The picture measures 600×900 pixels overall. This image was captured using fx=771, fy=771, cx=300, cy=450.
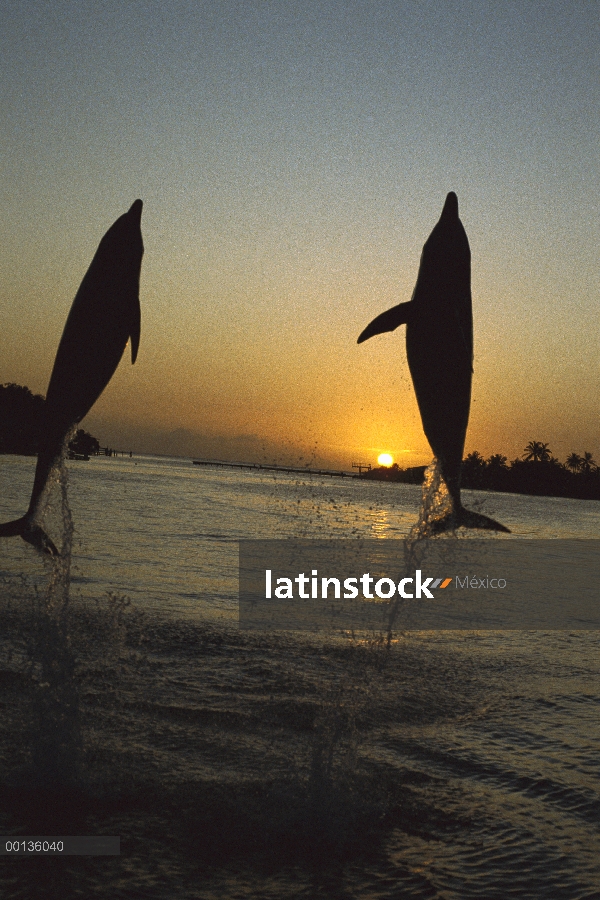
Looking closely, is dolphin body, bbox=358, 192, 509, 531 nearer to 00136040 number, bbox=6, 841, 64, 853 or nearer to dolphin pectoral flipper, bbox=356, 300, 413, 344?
dolphin pectoral flipper, bbox=356, 300, 413, 344

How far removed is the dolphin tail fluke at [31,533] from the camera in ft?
17.2

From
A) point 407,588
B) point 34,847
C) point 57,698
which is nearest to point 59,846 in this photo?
point 34,847

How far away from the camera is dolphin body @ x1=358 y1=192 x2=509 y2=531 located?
4.34 meters

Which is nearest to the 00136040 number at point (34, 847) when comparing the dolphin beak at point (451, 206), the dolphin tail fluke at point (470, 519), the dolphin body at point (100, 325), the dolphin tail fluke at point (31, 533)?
the dolphin tail fluke at point (31, 533)

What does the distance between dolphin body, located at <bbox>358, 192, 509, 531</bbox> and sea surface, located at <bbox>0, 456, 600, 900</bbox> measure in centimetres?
298

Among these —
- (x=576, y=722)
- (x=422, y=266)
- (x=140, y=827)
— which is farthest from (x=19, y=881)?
(x=576, y=722)

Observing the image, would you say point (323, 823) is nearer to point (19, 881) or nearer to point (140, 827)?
point (140, 827)

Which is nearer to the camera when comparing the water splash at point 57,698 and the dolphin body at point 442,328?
the dolphin body at point 442,328

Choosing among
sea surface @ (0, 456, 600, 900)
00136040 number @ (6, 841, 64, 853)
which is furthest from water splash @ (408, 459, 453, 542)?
00136040 number @ (6, 841, 64, 853)

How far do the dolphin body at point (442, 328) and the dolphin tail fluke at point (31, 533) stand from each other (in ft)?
8.49

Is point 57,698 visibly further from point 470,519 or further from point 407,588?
point 407,588

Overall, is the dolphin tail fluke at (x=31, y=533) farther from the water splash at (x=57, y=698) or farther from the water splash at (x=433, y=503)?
the water splash at (x=433, y=503)

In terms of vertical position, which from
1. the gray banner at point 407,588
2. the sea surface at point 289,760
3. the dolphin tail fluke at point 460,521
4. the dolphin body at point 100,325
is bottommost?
the gray banner at point 407,588

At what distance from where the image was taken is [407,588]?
21.7 m
